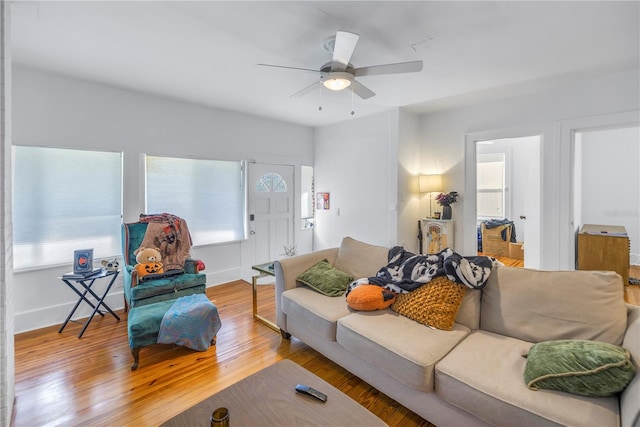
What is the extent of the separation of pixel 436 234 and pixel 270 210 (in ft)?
8.74

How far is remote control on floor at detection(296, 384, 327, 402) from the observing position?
1309 millimetres

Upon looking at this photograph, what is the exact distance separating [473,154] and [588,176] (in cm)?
300

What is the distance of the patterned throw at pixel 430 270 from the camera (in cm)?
195

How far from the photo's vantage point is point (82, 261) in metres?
2.95

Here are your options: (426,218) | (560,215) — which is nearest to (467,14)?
(560,215)

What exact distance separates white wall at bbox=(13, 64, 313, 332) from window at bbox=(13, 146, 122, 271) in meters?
0.11

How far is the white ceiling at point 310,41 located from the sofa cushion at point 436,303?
1881mm

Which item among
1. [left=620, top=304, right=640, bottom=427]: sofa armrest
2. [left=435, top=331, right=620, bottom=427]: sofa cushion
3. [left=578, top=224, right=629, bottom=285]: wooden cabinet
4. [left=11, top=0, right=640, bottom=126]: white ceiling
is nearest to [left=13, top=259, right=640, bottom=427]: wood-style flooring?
[left=435, top=331, right=620, bottom=427]: sofa cushion

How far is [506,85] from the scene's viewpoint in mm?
3334

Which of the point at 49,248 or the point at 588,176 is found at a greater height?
the point at 588,176

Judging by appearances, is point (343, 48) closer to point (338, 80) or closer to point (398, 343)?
point (338, 80)

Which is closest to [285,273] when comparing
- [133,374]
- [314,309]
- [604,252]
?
[314,309]

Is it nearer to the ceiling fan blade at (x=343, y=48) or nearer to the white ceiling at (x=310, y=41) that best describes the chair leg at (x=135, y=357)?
the white ceiling at (x=310, y=41)

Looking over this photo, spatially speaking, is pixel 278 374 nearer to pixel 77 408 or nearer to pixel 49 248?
pixel 77 408
